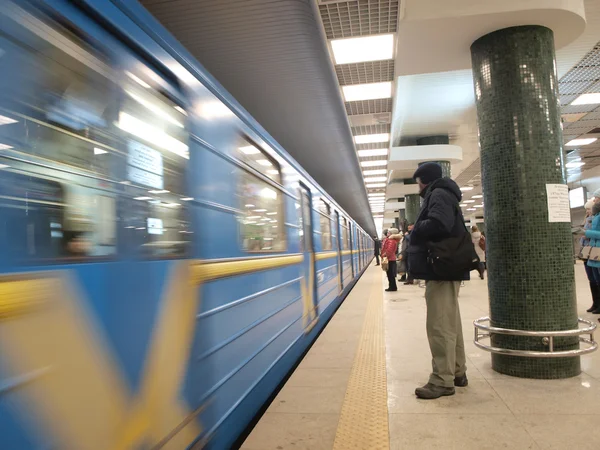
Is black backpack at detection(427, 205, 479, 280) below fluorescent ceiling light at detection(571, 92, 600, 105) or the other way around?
below

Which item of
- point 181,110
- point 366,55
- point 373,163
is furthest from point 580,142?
point 181,110

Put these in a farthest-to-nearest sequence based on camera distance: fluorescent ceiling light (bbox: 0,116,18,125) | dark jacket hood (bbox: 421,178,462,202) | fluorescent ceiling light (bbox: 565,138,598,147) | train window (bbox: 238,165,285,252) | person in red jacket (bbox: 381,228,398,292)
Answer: fluorescent ceiling light (bbox: 565,138,598,147) → person in red jacket (bbox: 381,228,398,292) → dark jacket hood (bbox: 421,178,462,202) → train window (bbox: 238,165,285,252) → fluorescent ceiling light (bbox: 0,116,18,125)

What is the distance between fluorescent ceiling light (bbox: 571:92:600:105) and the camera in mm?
8962

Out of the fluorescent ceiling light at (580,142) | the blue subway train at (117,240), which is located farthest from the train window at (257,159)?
the fluorescent ceiling light at (580,142)

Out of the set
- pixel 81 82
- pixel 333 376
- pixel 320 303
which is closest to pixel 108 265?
pixel 81 82

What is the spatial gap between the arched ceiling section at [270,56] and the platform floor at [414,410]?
137 inches

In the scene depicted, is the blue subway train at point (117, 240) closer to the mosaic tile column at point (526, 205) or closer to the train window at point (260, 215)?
the train window at point (260, 215)

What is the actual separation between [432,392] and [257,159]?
211 centimetres

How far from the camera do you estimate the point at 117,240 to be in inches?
64.3

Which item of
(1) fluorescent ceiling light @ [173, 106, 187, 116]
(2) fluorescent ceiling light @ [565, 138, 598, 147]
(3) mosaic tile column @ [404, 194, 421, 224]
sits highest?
(2) fluorescent ceiling light @ [565, 138, 598, 147]

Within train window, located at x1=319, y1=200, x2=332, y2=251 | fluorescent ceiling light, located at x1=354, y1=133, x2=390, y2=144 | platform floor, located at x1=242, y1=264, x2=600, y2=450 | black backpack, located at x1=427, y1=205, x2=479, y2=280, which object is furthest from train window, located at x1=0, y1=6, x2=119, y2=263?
fluorescent ceiling light, located at x1=354, y1=133, x2=390, y2=144

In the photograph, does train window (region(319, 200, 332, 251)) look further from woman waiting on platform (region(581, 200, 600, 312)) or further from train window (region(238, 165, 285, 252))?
woman waiting on platform (region(581, 200, 600, 312))

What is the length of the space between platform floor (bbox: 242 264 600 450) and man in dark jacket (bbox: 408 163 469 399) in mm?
183

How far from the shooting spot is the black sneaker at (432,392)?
3.11 meters
